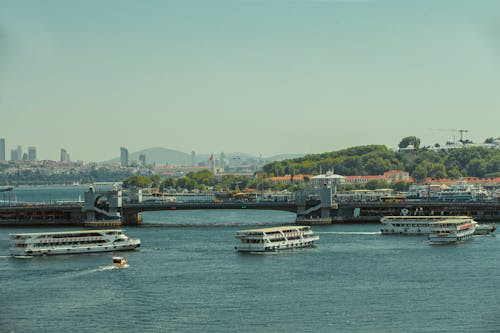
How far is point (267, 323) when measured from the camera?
36.1 metres

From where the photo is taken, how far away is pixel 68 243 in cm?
5750

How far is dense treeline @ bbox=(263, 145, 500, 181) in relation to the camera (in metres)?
170

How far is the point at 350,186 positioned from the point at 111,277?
115 m

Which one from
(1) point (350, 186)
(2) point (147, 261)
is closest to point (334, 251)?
(2) point (147, 261)

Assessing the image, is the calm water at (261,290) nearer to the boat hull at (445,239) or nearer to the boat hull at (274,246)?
the boat hull at (274,246)

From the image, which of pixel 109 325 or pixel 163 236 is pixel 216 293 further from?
pixel 163 236

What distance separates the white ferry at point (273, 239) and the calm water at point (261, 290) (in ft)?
2.94

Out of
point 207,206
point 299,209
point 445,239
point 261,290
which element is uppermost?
point 207,206

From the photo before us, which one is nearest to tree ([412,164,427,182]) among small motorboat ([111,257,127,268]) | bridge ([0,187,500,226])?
bridge ([0,187,500,226])

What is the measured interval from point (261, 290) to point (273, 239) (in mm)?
15744

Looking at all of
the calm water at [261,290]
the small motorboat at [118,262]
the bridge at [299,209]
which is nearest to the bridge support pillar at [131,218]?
the bridge at [299,209]

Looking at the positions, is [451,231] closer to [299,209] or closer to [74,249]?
[299,209]

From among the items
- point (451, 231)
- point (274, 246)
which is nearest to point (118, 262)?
point (274, 246)

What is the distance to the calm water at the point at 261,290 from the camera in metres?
A: 36.2
